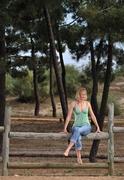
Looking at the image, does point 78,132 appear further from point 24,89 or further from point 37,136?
point 24,89

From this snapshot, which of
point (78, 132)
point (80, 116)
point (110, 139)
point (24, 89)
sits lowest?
point (24, 89)

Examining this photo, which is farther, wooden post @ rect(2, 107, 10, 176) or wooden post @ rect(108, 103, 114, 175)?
wooden post @ rect(108, 103, 114, 175)

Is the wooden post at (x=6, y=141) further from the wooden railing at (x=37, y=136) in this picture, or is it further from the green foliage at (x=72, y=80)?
the green foliage at (x=72, y=80)

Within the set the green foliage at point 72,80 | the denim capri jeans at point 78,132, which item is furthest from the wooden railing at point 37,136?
the green foliage at point 72,80

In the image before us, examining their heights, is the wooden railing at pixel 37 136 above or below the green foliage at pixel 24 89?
above


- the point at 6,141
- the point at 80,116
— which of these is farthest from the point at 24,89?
the point at 80,116

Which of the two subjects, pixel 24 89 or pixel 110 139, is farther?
pixel 24 89

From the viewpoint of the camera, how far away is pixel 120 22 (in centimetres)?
1529

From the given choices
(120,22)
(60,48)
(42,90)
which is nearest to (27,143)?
(60,48)

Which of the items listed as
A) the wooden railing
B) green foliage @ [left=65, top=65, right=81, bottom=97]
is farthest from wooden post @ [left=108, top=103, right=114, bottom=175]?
green foliage @ [left=65, top=65, right=81, bottom=97]

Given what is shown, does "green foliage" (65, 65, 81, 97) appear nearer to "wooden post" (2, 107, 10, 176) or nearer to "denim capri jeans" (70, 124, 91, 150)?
"wooden post" (2, 107, 10, 176)

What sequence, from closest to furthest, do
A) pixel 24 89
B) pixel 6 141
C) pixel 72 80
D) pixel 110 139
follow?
pixel 6 141, pixel 110 139, pixel 24 89, pixel 72 80

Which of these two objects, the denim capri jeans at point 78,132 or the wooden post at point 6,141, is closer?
the denim capri jeans at point 78,132

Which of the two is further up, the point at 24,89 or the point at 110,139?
the point at 110,139
